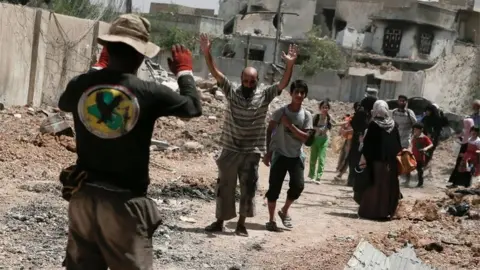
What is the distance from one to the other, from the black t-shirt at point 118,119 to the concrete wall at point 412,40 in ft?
161

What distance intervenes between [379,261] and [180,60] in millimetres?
3023

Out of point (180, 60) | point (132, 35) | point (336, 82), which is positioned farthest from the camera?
point (336, 82)

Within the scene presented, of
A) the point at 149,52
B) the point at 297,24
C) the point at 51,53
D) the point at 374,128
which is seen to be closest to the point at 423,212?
the point at 374,128

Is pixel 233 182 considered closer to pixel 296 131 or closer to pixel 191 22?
pixel 296 131

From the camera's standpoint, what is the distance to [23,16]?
48.9 ft

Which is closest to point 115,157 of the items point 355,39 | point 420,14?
point 420,14

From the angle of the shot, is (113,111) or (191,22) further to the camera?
(191,22)

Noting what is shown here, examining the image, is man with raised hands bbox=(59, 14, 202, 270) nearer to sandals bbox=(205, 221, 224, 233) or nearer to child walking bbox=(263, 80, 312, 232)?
sandals bbox=(205, 221, 224, 233)

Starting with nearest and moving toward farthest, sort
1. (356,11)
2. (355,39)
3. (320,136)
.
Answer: (320,136) < (355,39) < (356,11)

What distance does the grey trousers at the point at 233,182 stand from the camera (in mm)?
8359

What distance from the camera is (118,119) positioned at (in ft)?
13.1

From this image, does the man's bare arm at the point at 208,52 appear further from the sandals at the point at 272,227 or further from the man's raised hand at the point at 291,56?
the sandals at the point at 272,227

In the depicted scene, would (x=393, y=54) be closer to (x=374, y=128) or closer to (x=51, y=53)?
(x=51, y=53)

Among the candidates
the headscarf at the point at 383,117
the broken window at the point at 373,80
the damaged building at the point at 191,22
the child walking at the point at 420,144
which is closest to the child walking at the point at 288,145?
the headscarf at the point at 383,117
